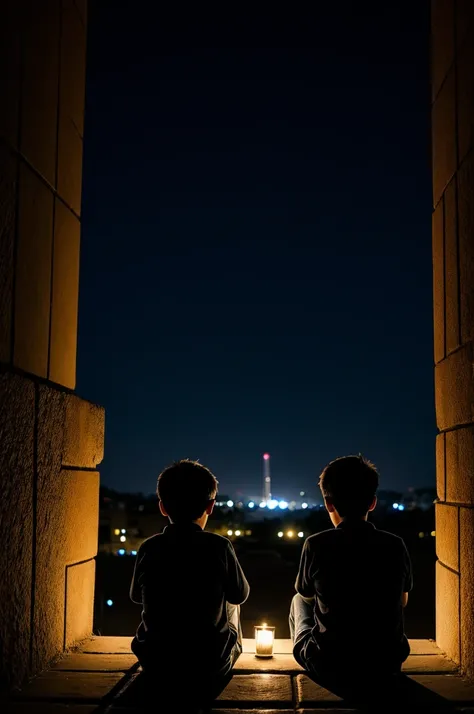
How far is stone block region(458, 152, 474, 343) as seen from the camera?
3.61m

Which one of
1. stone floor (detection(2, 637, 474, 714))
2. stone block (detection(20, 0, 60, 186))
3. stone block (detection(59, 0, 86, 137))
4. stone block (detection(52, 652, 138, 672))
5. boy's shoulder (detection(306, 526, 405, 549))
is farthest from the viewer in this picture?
stone block (detection(59, 0, 86, 137))

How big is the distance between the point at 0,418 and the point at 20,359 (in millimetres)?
400

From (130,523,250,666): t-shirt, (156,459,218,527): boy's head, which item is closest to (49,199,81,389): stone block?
(156,459,218,527): boy's head

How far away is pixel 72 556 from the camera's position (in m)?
4.12

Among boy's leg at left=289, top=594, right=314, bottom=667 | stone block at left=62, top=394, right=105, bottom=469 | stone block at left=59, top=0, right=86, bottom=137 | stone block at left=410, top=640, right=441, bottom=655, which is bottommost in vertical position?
stone block at left=410, top=640, right=441, bottom=655

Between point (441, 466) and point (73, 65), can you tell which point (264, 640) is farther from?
point (73, 65)

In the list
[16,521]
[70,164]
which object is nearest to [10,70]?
[70,164]

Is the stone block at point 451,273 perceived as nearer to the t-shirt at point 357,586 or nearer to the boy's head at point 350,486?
the boy's head at point 350,486

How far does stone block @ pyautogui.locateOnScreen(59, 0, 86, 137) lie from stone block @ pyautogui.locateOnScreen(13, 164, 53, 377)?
69cm

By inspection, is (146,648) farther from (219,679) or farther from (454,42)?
(454,42)

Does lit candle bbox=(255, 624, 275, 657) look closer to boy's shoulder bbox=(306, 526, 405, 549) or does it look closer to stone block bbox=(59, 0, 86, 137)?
boy's shoulder bbox=(306, 526, 405, 549)

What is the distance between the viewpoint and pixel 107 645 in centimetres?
422

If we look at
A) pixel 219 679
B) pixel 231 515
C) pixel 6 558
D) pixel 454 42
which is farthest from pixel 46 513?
pixel 231 515

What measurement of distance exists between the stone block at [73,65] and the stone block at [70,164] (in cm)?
6
